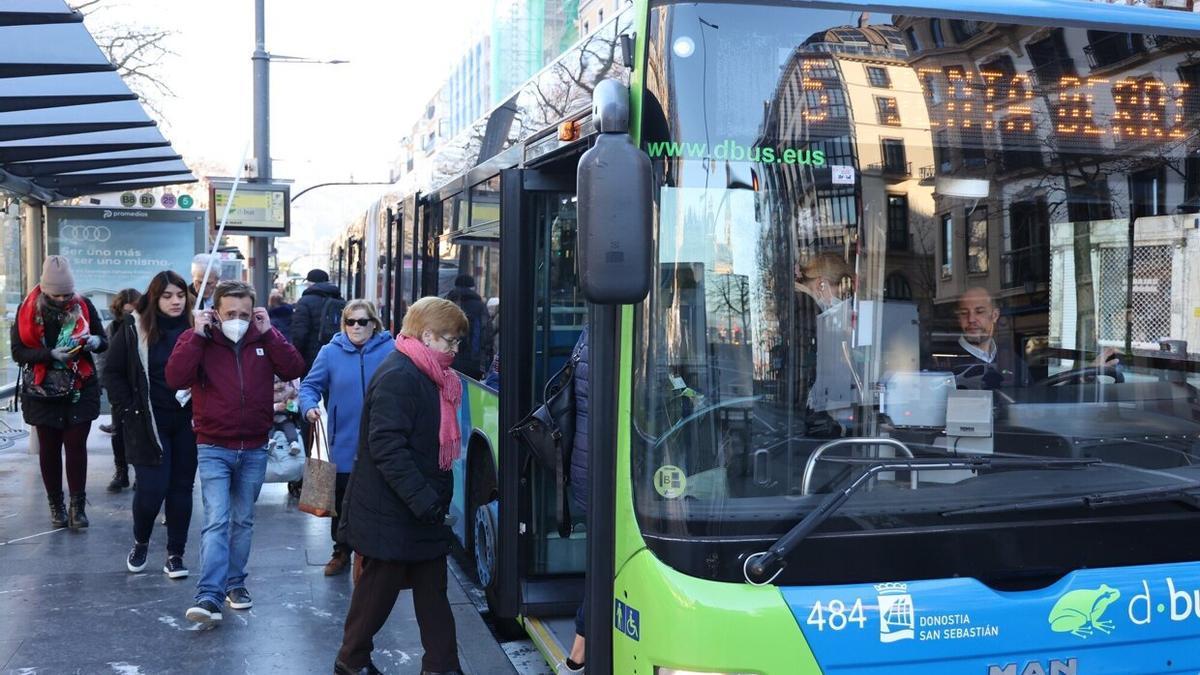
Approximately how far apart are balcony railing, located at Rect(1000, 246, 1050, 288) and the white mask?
382 centimetres

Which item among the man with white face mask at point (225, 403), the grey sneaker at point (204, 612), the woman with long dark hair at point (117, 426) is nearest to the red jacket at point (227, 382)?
the man with white face mask at point (225, 403)

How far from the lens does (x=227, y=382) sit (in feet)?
19.7

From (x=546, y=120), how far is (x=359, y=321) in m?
2.13

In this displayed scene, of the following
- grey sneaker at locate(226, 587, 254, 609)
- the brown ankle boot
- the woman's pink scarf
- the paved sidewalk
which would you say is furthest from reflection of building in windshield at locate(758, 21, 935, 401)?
the brown ankle boot

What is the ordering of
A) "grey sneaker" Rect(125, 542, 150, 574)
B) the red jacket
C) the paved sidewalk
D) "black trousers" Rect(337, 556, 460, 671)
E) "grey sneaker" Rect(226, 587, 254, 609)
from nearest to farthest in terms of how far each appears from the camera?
1. "black trousers" Rect(337, 556, 460, 671)
2. the paved sidewalk
3. the red jacket
4. "grey sneaker" Rect(226, 587, 254, 609)
5. "grey sneaker" Rect(125, 542, 150, 574)

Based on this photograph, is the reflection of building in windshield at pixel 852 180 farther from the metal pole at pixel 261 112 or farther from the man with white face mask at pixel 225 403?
the metal pole at pixel 261 112

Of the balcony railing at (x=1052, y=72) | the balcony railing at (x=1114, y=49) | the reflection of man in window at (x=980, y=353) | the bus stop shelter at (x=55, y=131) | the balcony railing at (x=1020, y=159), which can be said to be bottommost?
the reflection of man in window at (x=980, y=353)

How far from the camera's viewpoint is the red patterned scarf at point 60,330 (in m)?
8.23

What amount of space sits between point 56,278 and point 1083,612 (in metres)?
7.23

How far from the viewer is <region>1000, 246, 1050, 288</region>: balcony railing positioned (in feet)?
12.5

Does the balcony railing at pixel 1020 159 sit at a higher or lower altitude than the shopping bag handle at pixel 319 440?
higher

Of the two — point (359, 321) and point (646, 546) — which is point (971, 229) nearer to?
point (646, 546)

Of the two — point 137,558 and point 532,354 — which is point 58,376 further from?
point 532,354

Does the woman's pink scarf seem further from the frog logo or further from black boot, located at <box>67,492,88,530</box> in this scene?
black boot, located at <box>67,492,88,530</box>
